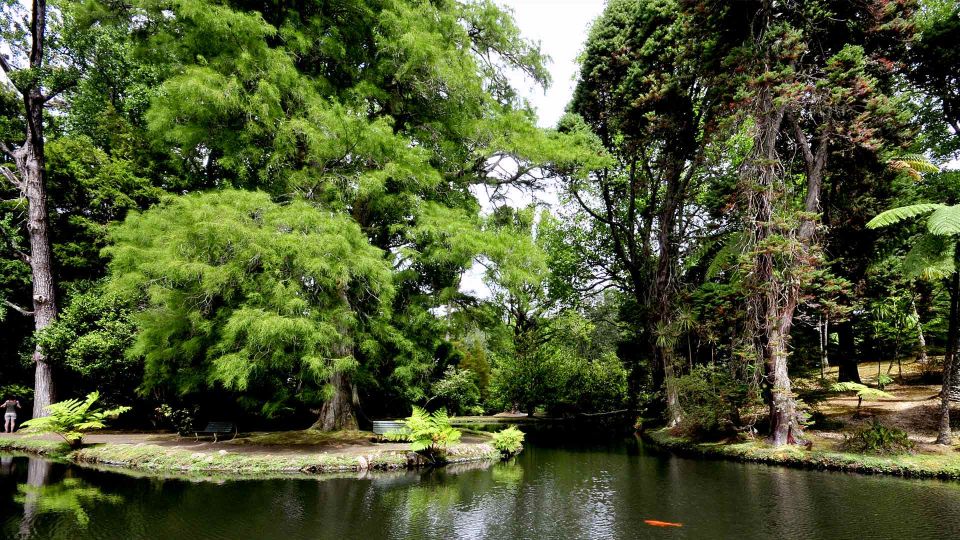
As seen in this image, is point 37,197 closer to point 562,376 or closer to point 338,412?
point 338,412

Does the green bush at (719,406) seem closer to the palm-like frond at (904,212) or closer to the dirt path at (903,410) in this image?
the dirt path at (903,410)

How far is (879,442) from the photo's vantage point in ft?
33.3

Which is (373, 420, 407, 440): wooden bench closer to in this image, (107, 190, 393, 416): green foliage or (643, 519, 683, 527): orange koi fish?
(107, 190, 393, 416): green foliage

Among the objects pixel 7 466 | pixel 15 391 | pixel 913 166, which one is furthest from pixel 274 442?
pixel 913 166

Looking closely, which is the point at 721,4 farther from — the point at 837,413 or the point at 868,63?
the point at 837,413

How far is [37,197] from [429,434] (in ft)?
50.7

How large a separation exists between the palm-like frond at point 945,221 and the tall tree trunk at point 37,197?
22.1 metres

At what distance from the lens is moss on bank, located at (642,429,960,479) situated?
9.01 m

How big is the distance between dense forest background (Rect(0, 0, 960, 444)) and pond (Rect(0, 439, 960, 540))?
9.09 ft

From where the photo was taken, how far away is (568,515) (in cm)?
658

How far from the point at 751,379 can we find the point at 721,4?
9.97 meters

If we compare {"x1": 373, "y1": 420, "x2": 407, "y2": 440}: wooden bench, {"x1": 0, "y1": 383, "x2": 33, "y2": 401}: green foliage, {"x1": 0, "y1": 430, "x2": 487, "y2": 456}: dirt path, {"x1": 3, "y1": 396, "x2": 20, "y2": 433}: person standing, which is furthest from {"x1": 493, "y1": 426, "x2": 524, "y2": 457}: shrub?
{"x1": 0, "y1": 383, "x2": 33, "y2": 401}: green foliage

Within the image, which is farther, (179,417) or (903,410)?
(179,417)

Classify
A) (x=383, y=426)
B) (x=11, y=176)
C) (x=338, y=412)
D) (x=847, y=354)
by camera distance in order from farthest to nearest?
(x=847, y=354)
(x=11, y=176)
(x=338, y=412)
(x=383, y=426)
